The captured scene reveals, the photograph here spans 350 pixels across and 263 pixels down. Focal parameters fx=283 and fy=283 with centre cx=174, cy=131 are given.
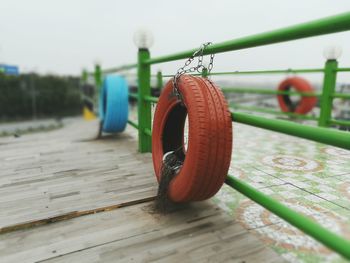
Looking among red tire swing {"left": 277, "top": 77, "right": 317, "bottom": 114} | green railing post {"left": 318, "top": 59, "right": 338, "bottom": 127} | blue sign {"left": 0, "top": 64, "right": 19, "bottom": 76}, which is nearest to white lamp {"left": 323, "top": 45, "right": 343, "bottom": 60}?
green railing post {"left": 318, "top": 59, "right": 338, "bottom": 127}

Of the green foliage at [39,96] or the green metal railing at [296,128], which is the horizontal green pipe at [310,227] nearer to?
the green metal railing at [296,128]

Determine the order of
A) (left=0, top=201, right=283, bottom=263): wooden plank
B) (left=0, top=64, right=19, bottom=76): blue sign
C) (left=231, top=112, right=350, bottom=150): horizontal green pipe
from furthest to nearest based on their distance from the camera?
(left=0, top=64, right=19, bottom=76): blue sign, (left=0, top=201, right=283, bottom=263): wooden plank, (left=231, top=112, right=350, bottom=150): horizontal green pipe

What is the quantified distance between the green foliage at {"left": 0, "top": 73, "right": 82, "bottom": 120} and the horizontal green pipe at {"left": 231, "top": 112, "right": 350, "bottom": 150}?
2040 centimetres

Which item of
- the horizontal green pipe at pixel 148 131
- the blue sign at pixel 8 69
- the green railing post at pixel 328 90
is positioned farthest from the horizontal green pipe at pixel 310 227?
the blue sign at pixel 8 69

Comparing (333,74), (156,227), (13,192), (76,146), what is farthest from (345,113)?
(13,192)

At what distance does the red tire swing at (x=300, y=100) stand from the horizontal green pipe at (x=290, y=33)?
172 inches

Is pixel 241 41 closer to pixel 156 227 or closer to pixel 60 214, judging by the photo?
pixel 156 227

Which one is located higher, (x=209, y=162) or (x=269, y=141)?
(x=209, y=162)

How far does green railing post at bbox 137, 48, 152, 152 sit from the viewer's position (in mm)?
2725

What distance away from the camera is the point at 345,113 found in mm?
5637

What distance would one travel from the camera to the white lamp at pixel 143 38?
2670 millimetres

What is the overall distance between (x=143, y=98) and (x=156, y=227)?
1578 mm

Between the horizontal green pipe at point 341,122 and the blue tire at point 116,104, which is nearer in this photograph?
the horizontal green pipe at point 341,122

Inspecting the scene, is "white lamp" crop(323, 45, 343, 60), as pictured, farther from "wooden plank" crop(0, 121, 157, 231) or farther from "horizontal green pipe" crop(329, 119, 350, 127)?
"wooden plank" crop(0, 121, 157, 231)
